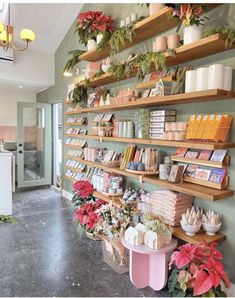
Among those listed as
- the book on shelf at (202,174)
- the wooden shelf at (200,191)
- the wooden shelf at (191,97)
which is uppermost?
the wooden shelf at (191,97)

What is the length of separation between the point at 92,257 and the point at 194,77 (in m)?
2.13

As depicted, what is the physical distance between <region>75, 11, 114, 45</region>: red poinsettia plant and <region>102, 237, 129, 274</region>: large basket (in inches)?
96.8

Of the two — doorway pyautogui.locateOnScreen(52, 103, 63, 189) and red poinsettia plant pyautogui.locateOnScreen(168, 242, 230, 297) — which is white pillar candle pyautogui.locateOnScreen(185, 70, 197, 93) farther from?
doorway pyautogui.locateOnScreen(52, 103, 63, 189)

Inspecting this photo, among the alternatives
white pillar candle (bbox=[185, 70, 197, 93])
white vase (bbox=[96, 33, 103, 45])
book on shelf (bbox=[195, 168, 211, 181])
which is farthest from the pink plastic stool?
white vase (bbox=[96, 33, 103, 45])

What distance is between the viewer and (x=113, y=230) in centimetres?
240

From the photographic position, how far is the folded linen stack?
2.24 metres

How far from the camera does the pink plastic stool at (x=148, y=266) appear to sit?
2.06m

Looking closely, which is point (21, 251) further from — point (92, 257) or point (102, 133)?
point (102, 133)

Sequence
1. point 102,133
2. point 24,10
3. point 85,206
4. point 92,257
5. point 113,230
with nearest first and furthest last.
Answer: point 113,230, point 92,257, point 85,206, point 102,133, point 24,10

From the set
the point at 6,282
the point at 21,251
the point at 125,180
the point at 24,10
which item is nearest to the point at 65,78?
the point at 24,10

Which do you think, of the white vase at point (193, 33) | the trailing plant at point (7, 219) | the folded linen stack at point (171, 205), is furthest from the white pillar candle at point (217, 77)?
the trailing plant at point (7, 219)

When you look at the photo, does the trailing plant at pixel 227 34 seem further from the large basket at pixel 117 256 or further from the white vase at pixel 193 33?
the large basket at pixel 117 256

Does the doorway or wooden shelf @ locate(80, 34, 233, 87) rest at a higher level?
wooden shelf @ locate(80, 34, 233, 87)

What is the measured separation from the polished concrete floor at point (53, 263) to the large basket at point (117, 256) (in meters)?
0.05
